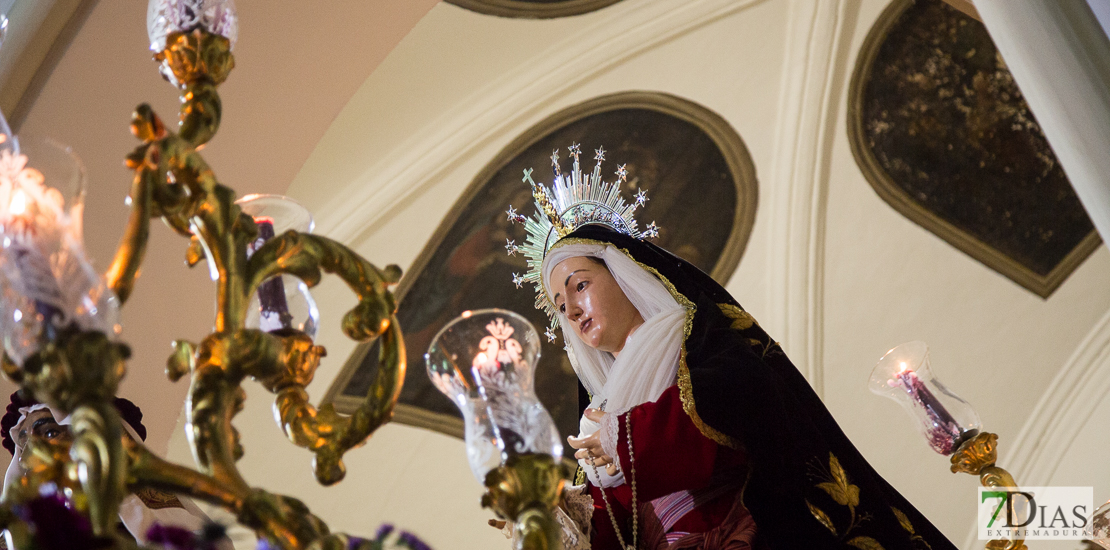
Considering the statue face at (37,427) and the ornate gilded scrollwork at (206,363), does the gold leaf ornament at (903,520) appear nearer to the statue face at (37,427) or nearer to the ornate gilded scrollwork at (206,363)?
the ornate gilded scrollwork at (206,363)

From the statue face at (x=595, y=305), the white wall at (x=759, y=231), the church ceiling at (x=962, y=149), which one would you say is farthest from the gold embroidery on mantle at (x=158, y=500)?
the church ceiling at (x=962, y=149)

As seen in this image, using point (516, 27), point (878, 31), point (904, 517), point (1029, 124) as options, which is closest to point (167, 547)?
point (904, 517)

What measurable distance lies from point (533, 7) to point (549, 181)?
1378mm

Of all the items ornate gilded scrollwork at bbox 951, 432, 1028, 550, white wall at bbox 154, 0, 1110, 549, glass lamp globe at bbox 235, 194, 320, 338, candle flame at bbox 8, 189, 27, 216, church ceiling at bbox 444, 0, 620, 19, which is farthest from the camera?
Answer: white wall at bbox 154, 0, 1110, 549

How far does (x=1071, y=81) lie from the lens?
117 inches

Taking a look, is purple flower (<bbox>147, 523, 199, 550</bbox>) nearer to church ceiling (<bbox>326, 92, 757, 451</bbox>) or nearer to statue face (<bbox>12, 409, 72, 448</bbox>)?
statue face (<bbox>12, 409, 72, 448</bbox>)

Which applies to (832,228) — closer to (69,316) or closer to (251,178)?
(251,178)

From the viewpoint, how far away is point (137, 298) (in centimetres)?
476

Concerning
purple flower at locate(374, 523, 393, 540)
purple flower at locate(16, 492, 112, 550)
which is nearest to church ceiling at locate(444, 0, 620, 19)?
purple flower at locate(374, 523, 393, 540)

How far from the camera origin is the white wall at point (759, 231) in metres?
7.04

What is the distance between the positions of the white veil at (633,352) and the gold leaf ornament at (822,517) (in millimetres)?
453

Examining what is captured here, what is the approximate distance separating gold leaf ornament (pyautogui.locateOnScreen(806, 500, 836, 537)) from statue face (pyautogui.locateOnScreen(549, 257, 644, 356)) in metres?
0.99

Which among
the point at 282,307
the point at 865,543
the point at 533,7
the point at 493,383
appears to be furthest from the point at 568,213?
the point at 533,7

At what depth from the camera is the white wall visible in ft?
23.1
